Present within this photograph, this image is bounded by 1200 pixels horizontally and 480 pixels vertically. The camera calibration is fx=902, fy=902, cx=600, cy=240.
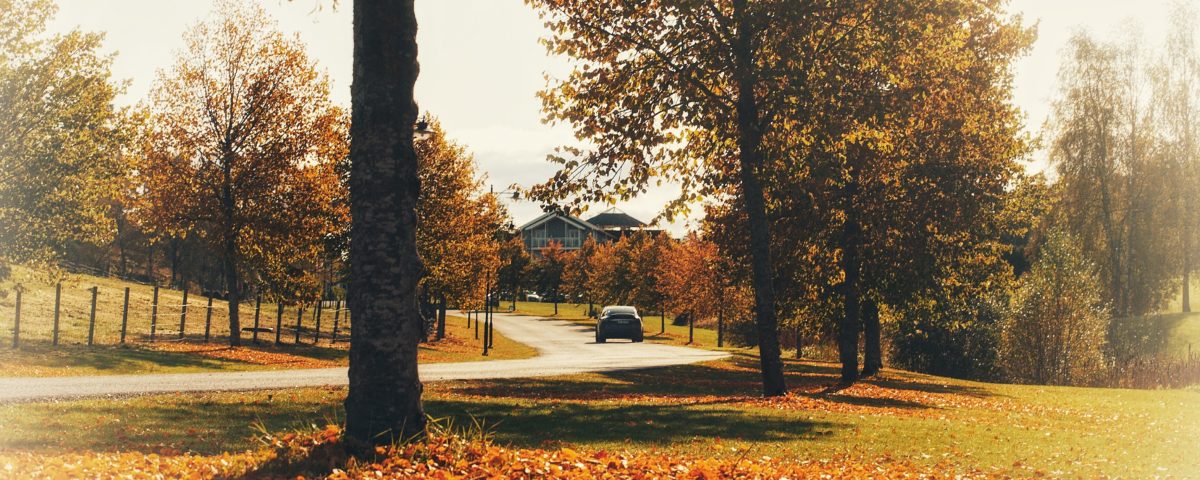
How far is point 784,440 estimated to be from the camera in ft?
36.2

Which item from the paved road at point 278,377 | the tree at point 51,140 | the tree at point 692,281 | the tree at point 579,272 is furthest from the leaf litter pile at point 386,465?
the tree at point 579,272

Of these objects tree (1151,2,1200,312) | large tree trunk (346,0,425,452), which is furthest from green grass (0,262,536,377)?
tree (1151,2,1200,312)

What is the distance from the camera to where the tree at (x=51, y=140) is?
27.4m

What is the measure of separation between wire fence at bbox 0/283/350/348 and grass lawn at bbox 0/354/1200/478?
13.9 m

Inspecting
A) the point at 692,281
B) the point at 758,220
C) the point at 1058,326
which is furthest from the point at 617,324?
the point at 758,220

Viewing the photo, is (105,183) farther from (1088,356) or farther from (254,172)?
(1088,356)

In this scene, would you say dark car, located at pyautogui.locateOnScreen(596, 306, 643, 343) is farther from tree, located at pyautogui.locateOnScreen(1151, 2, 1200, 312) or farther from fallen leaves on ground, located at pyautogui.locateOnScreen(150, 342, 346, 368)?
tree, located at pyautogui.locateOnScreen(1151, 2, 1200, 312)

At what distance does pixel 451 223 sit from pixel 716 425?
25.7 meters

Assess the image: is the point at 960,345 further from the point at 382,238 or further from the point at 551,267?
the point at 551,267

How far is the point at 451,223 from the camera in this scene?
120ft

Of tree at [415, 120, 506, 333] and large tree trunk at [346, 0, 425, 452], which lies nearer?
large tree trunk at [346, 0, 425, 452]

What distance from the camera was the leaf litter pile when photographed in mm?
7121

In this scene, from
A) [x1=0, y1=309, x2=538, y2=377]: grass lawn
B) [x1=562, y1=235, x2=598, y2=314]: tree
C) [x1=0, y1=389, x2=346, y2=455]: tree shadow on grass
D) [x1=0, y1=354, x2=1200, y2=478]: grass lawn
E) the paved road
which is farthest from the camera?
[x1=562, y1=235, x2=598, y2=314]: tree

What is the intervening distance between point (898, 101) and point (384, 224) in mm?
11460
